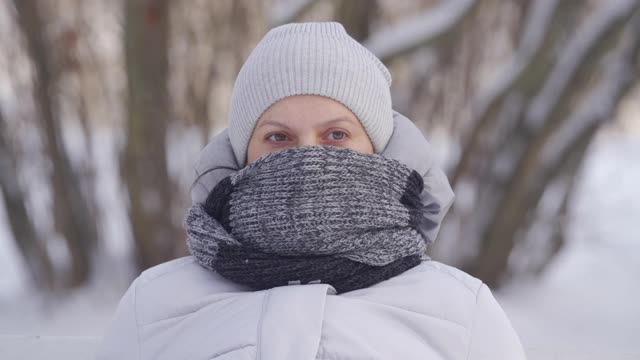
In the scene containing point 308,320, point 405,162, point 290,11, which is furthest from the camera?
point 290,11

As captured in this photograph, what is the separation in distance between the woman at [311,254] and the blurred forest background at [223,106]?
5.90 ft

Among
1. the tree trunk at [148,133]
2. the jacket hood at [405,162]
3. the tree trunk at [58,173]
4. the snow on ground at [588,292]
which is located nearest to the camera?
the jacket hood at [405,162]

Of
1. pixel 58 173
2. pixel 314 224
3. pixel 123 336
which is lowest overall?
pixel 58 173

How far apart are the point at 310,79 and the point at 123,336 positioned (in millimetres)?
680

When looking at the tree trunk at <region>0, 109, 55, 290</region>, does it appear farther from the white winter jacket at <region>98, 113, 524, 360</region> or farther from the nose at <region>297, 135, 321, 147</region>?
the nose at <region>297, 135, 321, 147</region>

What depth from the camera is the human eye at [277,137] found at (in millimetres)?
1480

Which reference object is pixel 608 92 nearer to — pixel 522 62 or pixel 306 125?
pixel 522 62

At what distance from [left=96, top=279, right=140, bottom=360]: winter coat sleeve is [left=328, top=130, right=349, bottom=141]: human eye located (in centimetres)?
55

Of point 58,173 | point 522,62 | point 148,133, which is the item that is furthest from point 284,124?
point 58,173

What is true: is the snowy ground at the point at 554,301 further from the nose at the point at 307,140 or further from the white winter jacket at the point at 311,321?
the nose at the point at 307,140

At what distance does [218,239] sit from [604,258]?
3.83m

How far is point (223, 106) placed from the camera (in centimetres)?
441

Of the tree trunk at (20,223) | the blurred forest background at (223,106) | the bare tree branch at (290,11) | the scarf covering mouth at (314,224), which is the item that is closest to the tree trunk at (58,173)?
the blurred forest background at (223,106)

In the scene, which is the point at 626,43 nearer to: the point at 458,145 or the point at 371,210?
the point at 458,145
